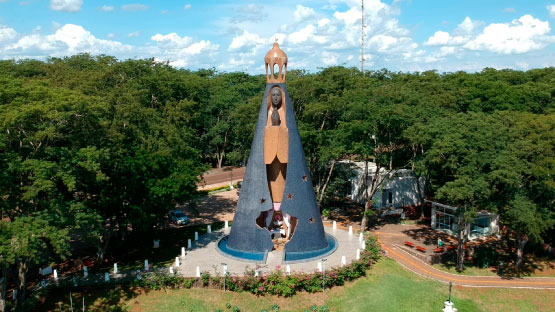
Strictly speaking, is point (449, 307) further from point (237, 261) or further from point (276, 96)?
point (276, 96)

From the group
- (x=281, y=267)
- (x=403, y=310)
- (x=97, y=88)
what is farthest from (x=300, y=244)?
(x=97, y=88)

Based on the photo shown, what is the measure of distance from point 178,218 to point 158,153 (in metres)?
10.4

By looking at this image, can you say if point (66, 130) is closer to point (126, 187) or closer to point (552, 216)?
point (126, 187)

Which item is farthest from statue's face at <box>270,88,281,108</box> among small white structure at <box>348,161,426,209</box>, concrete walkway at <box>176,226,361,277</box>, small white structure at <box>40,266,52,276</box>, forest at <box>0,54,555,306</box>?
small white structure at <box>348,161,426,209</box>

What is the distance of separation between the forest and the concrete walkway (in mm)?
3622

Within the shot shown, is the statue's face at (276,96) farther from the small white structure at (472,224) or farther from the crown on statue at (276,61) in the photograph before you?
the small white structure at (472,224)

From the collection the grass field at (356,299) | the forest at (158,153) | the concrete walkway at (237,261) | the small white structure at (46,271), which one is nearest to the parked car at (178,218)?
the forest at (158,153)

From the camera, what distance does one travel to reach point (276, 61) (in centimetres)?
2611

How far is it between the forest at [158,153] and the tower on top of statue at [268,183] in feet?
16.1

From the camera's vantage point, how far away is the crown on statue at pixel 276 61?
85.6ft

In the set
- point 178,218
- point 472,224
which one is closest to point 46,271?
point 178,218

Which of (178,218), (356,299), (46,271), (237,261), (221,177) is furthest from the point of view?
(221,177)

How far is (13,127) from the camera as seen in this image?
19953mm

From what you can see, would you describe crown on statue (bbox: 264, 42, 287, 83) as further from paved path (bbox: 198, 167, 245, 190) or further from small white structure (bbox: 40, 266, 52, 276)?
paved path (bbox: 198, 167, 245, 190)
